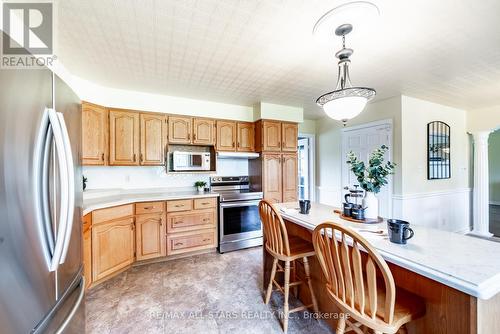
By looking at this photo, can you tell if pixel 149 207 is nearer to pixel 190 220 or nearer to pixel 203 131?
pixel 190 220

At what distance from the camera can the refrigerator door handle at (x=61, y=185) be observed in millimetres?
909

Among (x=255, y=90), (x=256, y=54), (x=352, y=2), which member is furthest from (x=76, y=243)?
(x=255, y=90)

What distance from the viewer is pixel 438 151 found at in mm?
3824

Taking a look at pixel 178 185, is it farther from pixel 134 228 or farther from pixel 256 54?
pixel 256 54

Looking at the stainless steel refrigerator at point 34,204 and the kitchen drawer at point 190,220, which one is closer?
the stainless steel refrigerator at point 34,204

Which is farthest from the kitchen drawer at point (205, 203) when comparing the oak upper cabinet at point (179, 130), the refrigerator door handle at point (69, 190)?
the refrigerator door handle at point (69, 190)

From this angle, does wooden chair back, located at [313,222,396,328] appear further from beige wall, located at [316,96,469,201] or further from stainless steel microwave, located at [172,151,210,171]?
beige wall, located at [316,96,469,201]

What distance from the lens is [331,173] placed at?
4.54 meters

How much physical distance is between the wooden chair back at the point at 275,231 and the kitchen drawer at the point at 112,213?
71.8 inches

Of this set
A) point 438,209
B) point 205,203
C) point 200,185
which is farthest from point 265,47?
point 438,209

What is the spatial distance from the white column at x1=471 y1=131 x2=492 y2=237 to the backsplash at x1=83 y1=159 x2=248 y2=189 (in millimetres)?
4680

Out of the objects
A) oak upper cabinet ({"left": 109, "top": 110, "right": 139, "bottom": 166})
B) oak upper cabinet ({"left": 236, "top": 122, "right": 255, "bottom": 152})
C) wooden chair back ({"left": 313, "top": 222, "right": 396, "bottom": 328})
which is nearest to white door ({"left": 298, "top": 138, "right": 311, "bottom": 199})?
oak upper cabinet ({"left": 236, "top": 122, "right": 255, "bottom": 152})

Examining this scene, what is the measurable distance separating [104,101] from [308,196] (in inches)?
170

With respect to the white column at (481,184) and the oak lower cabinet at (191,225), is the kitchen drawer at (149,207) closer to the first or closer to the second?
the oak lower cabinet at (191,225)
